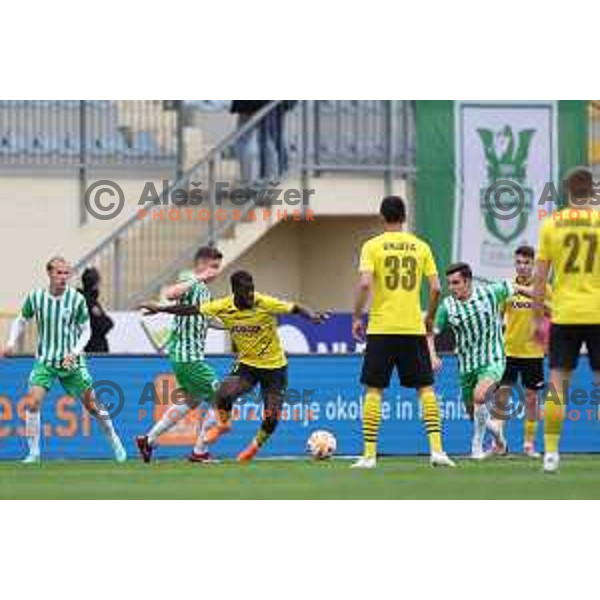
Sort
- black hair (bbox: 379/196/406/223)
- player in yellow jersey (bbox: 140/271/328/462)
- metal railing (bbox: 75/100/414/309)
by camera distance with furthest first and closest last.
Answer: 1. metal railing (bbox: 75/100/414/309)
2. player in yellow jersey (bbox: 140/271/328/462)
3. black hair (bbox: 379/196/406/223)

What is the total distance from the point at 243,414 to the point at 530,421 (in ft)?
9.93

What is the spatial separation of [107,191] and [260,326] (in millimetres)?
13306

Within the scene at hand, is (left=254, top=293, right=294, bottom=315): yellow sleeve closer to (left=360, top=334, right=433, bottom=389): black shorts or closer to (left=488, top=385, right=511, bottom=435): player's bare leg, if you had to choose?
(left=360, top=334, right=433, bottom=389): black shorts

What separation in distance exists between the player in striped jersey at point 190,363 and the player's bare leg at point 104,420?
0.83 ft

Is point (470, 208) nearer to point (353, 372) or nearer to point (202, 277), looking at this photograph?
point (353, 372)

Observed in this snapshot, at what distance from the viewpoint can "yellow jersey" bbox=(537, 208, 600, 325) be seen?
1702cm

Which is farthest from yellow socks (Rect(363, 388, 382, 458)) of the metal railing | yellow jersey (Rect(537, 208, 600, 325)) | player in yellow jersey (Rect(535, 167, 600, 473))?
the metal railing

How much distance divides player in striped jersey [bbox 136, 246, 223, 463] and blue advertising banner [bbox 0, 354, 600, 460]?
1.27m

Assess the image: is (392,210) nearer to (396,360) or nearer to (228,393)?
(396,360)

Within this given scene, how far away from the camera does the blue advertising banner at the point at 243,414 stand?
76.1 ft

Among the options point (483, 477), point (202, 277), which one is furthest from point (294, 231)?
point (483, 477)

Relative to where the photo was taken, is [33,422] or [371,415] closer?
[371,415]

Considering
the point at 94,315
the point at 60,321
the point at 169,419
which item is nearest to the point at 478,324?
the point at 169,419

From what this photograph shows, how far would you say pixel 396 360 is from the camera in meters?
18.5
